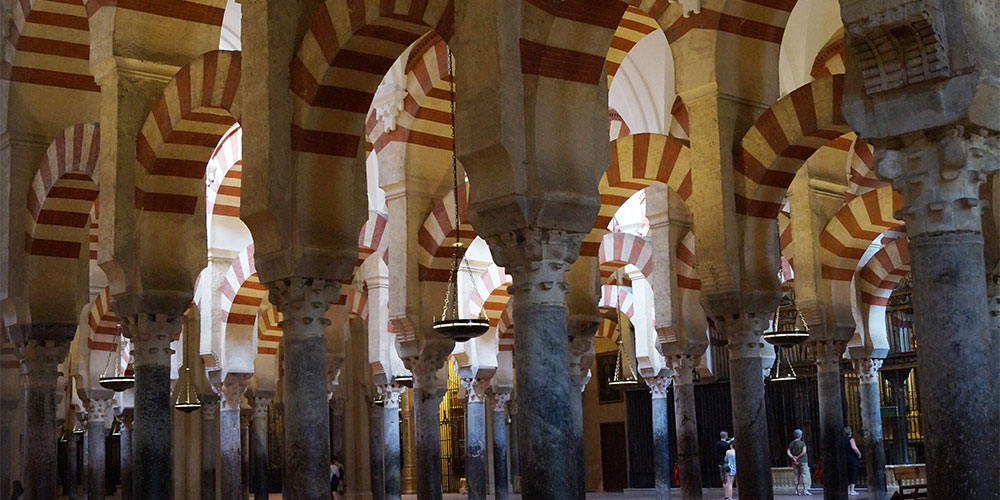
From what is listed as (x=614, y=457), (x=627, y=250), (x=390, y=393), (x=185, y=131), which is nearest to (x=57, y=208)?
(x=185, y=131)

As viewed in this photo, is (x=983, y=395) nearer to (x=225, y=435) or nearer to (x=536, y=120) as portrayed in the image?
(x=536, y=120)

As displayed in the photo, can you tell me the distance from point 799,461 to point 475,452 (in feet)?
13.8

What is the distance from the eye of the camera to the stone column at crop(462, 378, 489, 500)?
1191cm

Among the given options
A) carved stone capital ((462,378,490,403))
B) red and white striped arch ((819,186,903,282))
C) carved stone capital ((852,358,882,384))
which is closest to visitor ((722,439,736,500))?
carved stone capital ((852,358,882,384))

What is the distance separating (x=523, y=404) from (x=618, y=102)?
7.40m

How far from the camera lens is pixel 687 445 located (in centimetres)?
1073

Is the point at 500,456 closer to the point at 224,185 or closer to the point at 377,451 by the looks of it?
the point at 377,451

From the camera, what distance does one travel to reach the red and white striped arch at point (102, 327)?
43.8 ft

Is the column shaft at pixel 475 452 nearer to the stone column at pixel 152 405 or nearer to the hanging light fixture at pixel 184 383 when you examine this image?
the hanging light fixture at pixel 184 383

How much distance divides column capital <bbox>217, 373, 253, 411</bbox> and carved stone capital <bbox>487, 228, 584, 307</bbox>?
912cm

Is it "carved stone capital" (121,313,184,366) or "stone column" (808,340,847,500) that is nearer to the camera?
"carved stone capital" (121,313,184,366)

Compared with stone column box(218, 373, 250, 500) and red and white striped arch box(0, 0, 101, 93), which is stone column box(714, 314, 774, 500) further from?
stone column box(218, 373, 250, 500)

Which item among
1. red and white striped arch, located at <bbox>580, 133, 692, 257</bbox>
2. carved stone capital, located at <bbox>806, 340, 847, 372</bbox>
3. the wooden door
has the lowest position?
the wooden door

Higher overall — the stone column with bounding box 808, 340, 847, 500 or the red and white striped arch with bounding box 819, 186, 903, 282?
the red and white striped arch with bounding box 819, 186, 903, 282
